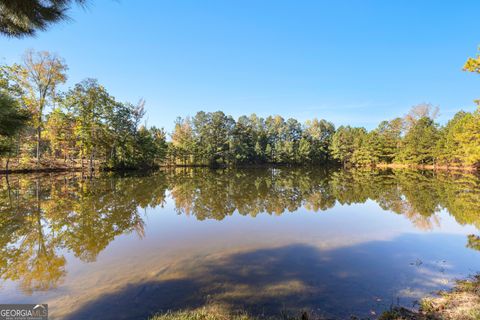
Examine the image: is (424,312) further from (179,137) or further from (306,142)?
(306,142)

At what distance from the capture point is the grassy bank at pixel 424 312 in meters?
3.12

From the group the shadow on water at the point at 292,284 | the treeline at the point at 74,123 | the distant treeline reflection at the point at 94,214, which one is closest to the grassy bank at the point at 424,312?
the shadow on water at the point at 292,284

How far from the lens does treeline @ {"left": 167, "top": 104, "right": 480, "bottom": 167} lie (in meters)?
45.3

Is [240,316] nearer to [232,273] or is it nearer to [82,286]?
[232,273]

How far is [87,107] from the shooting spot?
27.9m

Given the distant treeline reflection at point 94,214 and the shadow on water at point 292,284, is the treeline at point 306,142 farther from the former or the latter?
the shadow on water at point 292,284

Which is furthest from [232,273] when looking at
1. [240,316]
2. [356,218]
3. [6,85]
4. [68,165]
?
[68,165]

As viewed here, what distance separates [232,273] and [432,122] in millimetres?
70242

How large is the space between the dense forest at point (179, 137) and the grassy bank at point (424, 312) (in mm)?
4015

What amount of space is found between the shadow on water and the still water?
2cm

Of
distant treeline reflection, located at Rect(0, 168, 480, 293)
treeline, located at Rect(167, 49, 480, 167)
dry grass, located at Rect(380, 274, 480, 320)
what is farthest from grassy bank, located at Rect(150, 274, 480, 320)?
treeline, located at Rect(167, 49, 480, 167)
